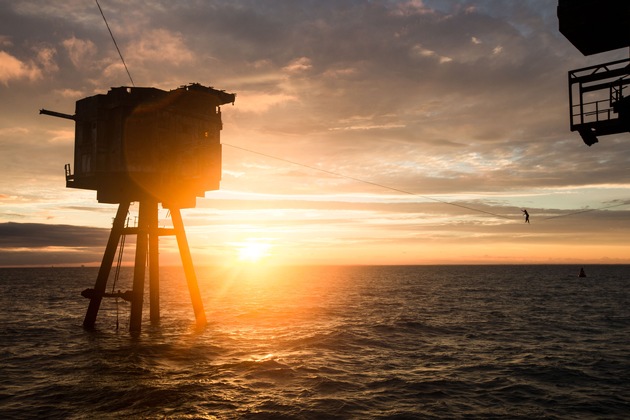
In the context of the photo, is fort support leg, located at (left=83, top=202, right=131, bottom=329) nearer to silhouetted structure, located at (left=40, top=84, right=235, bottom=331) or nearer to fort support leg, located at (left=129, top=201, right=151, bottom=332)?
silhouetted structure, located at (left=40, top=84, right=235, bottom=331)

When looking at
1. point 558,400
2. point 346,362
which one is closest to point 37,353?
point 346,362

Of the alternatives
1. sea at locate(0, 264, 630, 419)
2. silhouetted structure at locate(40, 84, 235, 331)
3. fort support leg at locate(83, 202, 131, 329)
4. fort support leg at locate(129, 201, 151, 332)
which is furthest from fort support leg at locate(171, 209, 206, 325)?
sea at locate(0, 264, 630, 419)

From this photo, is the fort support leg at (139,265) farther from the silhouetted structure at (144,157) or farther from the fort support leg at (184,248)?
the fort support leg at (184,248)

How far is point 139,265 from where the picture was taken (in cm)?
2784

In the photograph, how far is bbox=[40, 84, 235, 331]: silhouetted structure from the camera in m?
27.0

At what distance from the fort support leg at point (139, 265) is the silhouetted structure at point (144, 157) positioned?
0.06 m

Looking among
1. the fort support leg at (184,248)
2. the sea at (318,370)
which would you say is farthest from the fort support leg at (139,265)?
the fort support leg at (184,248)

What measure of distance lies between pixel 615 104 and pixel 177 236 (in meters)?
24.0

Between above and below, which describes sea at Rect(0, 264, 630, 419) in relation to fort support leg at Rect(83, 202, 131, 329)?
below

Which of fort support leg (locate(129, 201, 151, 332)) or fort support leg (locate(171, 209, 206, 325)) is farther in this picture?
fort support leg (locate(171, 209, 206, 325))

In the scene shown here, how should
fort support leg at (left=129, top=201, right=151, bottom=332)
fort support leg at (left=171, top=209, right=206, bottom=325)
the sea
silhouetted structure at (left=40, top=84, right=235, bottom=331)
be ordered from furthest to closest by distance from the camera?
1. fort support leg at (left=171, top=209, right=206, bottom=325)
2. fort support leg at (left=129, top=201, right=151, bottom=332)
3. silhouetted structure at (left=40, top=84, right=235, bottom=331)
4. the sea

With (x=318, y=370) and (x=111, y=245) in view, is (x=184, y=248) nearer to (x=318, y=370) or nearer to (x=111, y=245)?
(x=111, y=245)

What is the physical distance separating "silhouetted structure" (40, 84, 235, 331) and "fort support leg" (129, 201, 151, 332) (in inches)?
2.2

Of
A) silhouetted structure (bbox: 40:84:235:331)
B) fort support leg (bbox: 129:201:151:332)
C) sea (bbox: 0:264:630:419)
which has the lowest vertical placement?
sea (bbox: 0:264:630:419)
